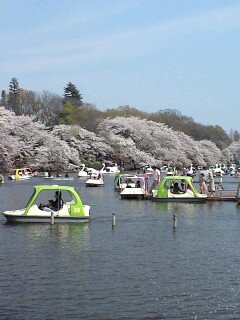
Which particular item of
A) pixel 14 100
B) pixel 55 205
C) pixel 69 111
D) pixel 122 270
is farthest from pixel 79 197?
pixel 14 100

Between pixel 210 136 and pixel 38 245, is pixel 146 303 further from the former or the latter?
pixel 210 136

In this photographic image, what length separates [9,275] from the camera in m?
16.7

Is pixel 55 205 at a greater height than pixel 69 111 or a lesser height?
lesser

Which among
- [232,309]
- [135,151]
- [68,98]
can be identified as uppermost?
[68,98]


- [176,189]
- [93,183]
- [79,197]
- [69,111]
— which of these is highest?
[69,111]

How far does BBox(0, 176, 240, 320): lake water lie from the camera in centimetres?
1385

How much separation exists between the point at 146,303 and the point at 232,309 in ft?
6.37

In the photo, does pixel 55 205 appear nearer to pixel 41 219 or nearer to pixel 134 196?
pixel 41 219

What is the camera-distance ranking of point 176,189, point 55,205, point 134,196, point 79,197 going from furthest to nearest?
point 134,196
point 176,189
point 55,205
point 79,197

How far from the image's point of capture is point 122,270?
57.4 feet

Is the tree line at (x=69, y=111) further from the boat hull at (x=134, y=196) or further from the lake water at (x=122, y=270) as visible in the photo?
the lake water at (x=122, y=270)

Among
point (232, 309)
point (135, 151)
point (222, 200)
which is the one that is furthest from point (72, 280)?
point (135, 151)

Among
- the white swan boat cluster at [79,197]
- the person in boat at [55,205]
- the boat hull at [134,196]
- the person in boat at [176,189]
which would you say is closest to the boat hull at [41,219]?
the white swan boat cluster at [79,197]

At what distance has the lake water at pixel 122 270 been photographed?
13.9 m
